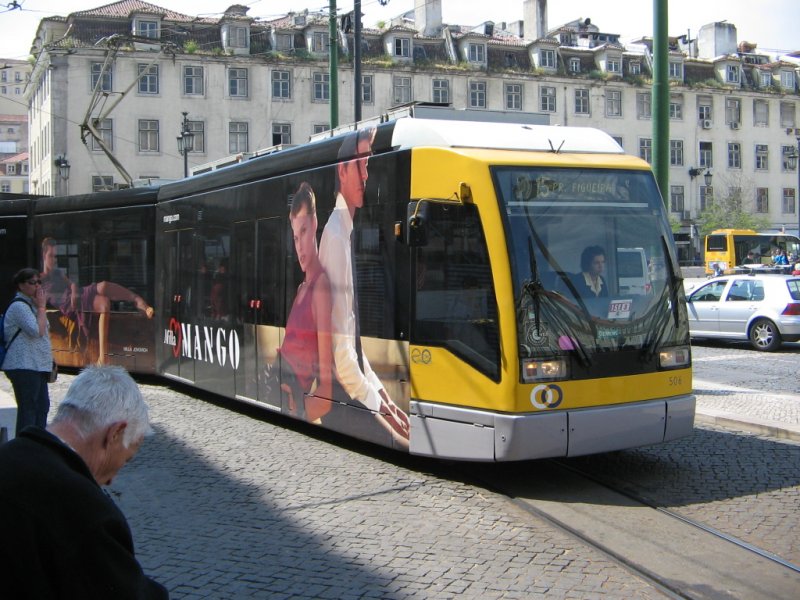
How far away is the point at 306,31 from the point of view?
56312 millimetres

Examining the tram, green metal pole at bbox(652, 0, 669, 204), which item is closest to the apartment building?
green metal pole at bbox(652, 0, 669, 204)

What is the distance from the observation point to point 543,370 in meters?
6.99

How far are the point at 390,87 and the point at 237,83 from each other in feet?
30.9

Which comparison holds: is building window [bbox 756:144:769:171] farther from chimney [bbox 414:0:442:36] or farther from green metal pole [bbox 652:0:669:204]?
green metal pole [bbox 652:0:669:204]

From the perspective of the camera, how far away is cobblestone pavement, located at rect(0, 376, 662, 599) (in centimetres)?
513

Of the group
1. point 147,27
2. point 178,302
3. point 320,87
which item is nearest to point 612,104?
point 320,87

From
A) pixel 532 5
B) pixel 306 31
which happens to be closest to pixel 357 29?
pixel 306 31

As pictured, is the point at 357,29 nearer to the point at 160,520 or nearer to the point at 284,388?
the point at 284,388

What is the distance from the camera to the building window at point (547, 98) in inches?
2451

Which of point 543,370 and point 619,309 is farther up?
point 619,309

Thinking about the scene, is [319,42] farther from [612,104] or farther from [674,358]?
[674,358]

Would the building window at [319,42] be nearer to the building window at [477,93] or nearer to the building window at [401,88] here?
the building window at [401,88]

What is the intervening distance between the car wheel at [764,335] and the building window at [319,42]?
41340mm

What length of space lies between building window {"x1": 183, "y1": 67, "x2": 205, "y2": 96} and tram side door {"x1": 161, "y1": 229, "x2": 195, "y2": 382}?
42128 mm
